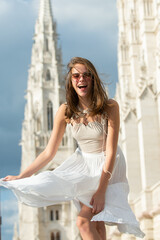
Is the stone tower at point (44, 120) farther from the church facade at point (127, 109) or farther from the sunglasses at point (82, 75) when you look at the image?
the sunglasses at point (82, 75)

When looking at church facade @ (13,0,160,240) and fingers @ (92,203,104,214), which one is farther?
church facade @ (13,0,160,240)

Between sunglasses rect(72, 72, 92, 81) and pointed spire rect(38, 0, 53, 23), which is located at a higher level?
pointed spire rect(38, 0, 53, 23)

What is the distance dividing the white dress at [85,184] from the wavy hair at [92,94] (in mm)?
120

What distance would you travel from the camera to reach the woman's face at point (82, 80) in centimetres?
415

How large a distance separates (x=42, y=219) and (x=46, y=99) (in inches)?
596

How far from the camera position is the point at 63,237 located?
52.9 metres

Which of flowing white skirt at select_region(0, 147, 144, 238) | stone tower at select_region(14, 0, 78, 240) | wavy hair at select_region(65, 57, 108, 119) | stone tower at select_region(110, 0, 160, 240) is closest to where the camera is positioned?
flowing white skirt at select_region(0, 147, 144, 238)

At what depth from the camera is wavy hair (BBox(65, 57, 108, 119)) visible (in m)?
4.07

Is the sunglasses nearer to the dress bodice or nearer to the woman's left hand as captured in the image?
the dress bodice

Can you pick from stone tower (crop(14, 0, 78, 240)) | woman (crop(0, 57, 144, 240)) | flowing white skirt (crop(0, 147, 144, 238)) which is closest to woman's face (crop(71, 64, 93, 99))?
woman (crop(0, 57, 144, 240))

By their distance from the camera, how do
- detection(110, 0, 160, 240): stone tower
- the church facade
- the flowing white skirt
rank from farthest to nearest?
the church facade, detection(110, 0, 160, 240): stone tower, the flowing white skirt

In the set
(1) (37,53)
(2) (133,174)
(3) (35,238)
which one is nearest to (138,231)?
(2) (133,174)

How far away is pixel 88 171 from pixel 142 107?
55.4 feet

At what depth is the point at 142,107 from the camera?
20.7 meters
